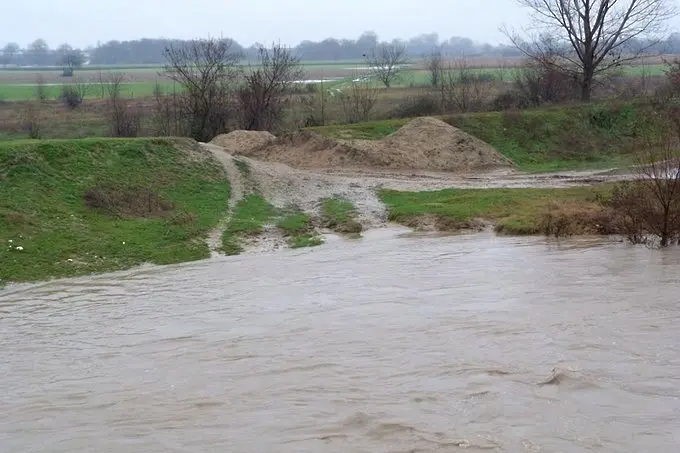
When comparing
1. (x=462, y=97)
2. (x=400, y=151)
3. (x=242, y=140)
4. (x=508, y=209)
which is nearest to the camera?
(x=508, y=209)

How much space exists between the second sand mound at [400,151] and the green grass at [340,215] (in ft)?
19.4

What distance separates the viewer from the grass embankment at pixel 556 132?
Result: 109 ft

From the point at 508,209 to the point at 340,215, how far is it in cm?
465

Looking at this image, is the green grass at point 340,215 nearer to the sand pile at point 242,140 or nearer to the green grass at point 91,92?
the sand pile at point 242,140

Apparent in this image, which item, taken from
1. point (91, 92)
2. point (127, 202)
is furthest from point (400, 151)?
point (91, 92)

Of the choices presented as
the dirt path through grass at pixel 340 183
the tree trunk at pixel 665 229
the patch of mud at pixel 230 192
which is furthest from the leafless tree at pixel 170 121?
the tree trunk at pixel 665 229

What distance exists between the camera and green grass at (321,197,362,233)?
21.6 meters

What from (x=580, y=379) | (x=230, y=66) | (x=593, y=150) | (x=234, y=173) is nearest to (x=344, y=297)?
(x=580, y=379)

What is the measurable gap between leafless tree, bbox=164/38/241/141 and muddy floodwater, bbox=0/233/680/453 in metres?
19.9

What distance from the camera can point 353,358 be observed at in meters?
10.8

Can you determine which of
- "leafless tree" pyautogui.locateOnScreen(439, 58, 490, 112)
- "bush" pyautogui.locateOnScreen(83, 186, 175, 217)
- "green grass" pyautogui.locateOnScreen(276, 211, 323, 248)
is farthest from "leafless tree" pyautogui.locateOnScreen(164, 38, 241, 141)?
"green grass" pyautogui.locateOnScreen(276, 211, 323, 248)

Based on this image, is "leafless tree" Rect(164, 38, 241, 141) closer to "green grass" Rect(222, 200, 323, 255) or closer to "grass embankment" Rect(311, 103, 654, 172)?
"grass embankment" Rect(311, 103, 654, 172)

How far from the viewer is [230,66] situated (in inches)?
1543

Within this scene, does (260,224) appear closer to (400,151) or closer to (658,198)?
(658,198)
